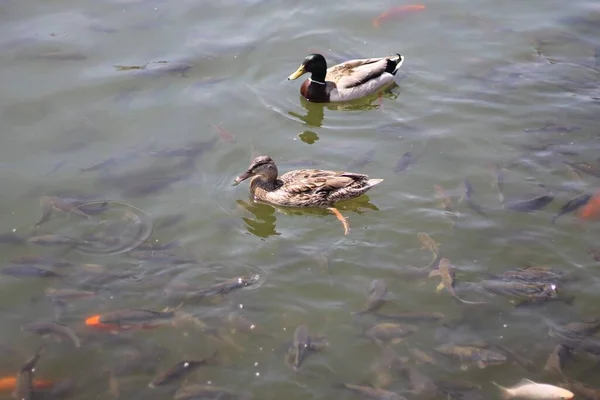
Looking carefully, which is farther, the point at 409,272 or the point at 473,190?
the point at 473,190

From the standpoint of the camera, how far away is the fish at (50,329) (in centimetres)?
714

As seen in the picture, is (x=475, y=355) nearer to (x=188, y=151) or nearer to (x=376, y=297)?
(x=376, y=297)

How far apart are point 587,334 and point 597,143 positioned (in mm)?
3797

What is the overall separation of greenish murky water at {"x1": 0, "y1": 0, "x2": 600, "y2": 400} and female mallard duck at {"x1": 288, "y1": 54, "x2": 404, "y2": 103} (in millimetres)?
228

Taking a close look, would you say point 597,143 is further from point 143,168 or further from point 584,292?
point 143,168

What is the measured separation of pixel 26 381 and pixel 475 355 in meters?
4.25

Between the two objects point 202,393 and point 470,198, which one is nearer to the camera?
point 202,393

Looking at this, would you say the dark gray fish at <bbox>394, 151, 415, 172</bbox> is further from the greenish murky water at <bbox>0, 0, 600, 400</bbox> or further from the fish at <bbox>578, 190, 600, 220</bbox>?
the fish at <bbox>578, 190, 600, 220</bbox>

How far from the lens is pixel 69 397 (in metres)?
6.59

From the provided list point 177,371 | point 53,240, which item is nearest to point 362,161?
point 53,240

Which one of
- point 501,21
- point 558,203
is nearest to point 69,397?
point 558,203

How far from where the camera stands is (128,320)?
7.19 meters

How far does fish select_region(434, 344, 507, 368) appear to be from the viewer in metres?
6.89

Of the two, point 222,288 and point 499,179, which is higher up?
point 499,179
